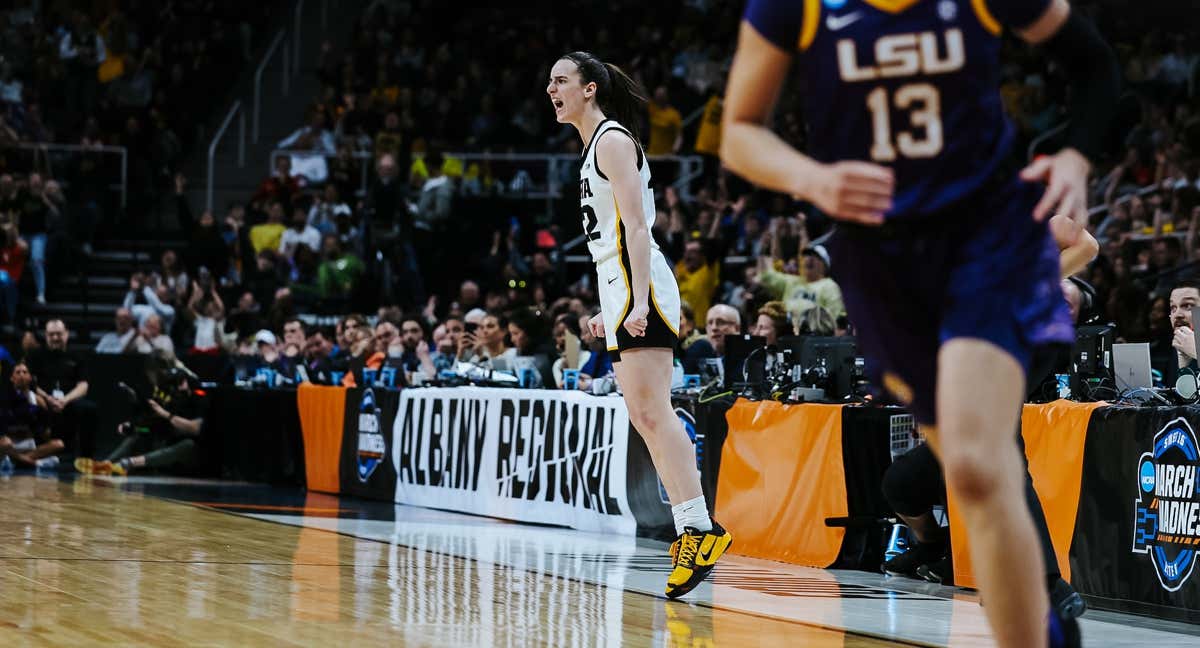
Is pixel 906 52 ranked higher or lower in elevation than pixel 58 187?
lower

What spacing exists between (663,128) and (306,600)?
560 inches

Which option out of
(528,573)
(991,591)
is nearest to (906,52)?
(991,591)

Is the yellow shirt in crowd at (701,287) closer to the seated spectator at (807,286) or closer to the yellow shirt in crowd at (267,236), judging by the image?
the seated spectator at (807,286)

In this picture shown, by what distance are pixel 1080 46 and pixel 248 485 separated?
1179cm

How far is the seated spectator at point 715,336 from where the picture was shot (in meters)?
10.5

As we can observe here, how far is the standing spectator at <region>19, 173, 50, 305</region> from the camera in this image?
19.8 meters

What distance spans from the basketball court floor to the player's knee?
6.59ft

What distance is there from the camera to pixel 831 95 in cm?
328

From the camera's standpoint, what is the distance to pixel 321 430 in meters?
13.6

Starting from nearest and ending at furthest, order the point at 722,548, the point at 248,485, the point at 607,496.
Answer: the point at 722,548
the point at 607,496
the point at 248,485

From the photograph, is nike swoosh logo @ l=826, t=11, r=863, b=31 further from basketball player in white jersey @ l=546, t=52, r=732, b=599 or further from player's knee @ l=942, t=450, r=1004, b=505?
basketball player in white jersey @ l=546, t=52, r=732, b=599

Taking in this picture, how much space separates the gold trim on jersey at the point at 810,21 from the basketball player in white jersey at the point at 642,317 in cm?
295

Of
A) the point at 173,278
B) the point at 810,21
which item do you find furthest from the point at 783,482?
the point at 173,278

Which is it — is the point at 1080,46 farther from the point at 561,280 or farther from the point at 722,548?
the point at 561,280
